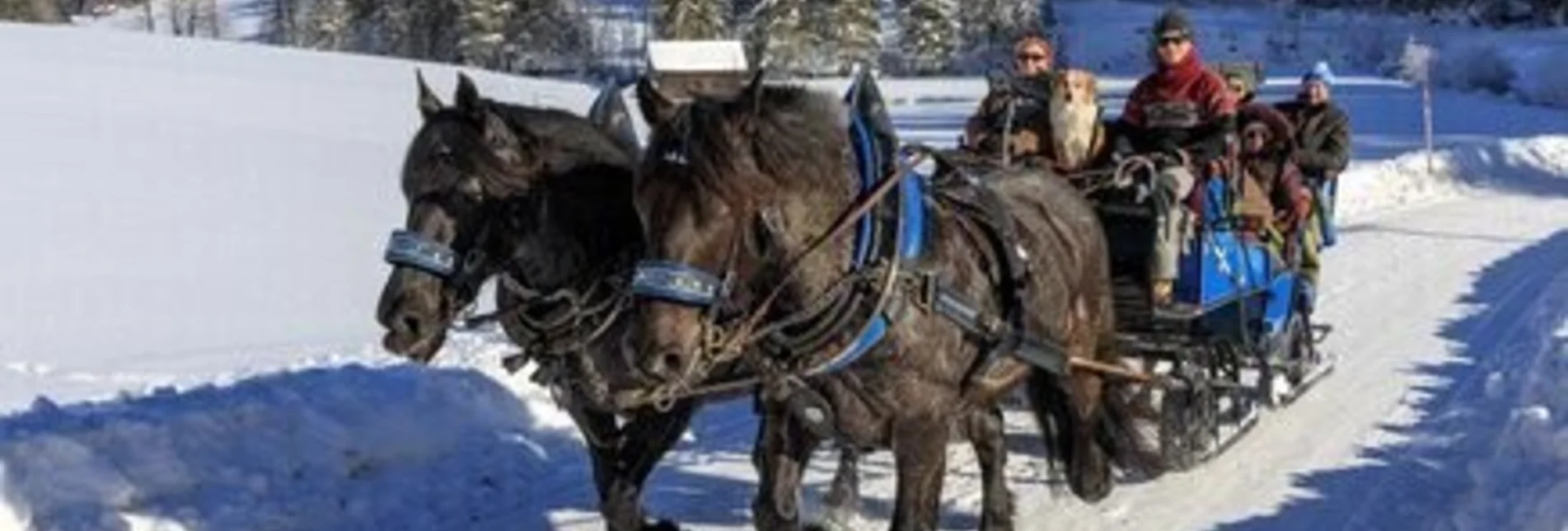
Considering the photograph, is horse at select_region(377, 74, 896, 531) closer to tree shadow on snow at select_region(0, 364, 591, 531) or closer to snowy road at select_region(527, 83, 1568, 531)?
snowy road at select_region(527, 83, 1568, 531)

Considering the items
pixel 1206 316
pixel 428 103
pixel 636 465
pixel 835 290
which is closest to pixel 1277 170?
pixel 1206 316

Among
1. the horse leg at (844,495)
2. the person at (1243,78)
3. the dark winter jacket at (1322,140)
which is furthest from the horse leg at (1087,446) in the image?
the dark winter jacket at (1322,140)

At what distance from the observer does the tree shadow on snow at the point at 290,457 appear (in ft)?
25.9

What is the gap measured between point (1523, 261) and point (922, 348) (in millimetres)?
12707

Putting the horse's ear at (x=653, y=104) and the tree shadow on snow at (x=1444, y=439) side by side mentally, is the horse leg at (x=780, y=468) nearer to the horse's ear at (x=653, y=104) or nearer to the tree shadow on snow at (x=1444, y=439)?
the horse's ear at (x=653, y=104)

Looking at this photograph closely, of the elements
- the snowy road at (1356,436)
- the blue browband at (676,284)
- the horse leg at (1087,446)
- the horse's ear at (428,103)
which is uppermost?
the horse's ear at (428,103)

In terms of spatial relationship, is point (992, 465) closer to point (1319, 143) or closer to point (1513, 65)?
point (1319, 143)

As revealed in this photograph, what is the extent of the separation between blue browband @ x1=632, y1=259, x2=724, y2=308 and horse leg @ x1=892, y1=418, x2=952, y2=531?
1140 millimetres

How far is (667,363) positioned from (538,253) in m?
1.70

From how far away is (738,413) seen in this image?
1087 cm

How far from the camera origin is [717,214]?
5.12 meters

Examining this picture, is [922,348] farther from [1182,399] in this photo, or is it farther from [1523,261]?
[1523,261]

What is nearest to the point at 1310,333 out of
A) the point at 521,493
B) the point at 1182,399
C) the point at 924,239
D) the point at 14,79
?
the point at 1182,399

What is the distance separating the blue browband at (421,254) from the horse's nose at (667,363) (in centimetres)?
140
